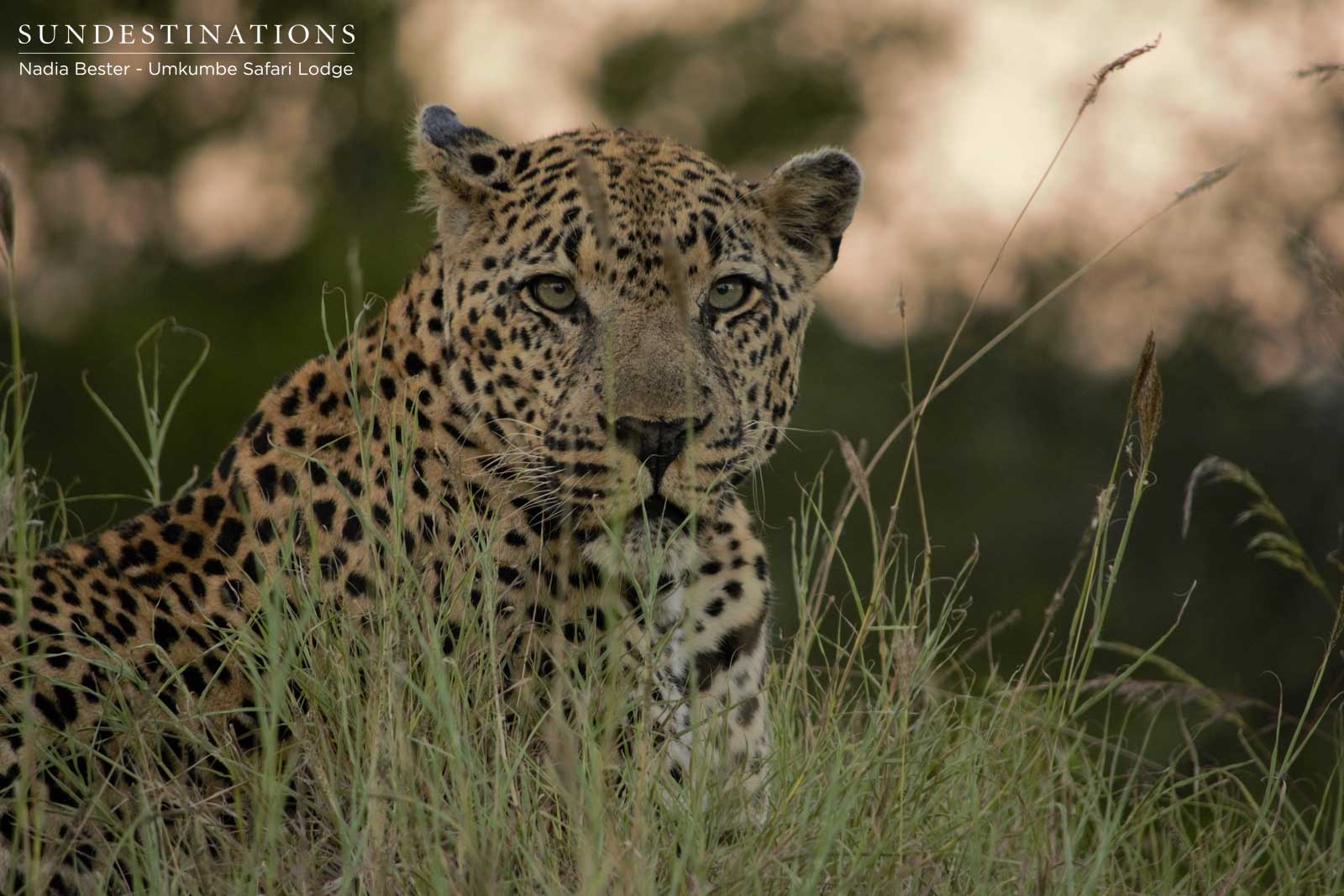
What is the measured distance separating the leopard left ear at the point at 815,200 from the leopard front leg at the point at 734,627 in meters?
0.92

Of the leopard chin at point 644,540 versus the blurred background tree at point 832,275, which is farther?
Result: the blurred background tree at point 832,275

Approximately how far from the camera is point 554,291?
16.1 feet

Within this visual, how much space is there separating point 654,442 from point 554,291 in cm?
71

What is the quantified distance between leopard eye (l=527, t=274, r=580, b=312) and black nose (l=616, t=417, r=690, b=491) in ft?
1.98

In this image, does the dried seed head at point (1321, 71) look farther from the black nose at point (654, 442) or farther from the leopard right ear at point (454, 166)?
the leopard right ear at point (454, 166)

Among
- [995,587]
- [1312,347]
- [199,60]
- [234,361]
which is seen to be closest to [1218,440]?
[995,587]

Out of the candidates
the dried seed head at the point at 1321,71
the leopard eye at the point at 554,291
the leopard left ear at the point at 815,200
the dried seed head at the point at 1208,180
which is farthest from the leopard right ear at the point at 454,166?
the dried seed head at the point at 1321,71

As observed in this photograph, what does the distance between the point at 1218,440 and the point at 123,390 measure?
1237cm

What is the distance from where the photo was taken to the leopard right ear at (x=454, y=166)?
16.3ft

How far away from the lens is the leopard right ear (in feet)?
16.3

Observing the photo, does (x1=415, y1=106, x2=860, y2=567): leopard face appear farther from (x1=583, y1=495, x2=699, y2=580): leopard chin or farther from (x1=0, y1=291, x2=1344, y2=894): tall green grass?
(x1=0, y1=291, x2=1344, y2=894): tall green grass

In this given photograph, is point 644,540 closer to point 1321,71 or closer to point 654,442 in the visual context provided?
point 654,442

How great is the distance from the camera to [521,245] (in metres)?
4.92

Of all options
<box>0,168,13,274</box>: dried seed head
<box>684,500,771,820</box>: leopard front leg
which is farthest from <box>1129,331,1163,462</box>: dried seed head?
<box>0,168,13,274</box>: dried seed head
